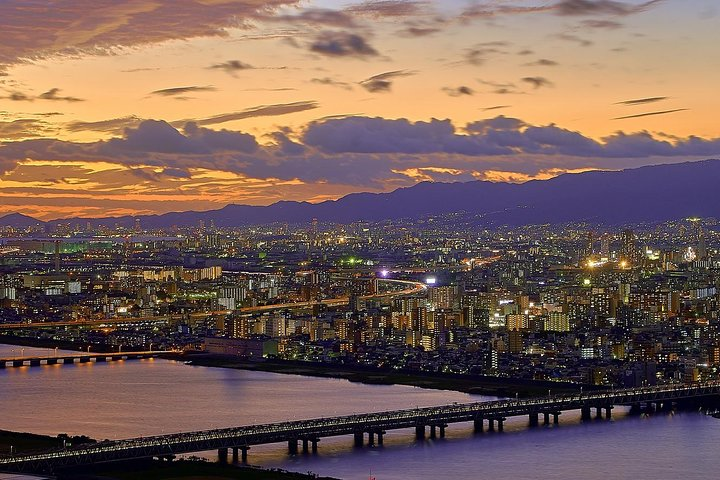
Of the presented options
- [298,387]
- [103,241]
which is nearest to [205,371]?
[298,387]

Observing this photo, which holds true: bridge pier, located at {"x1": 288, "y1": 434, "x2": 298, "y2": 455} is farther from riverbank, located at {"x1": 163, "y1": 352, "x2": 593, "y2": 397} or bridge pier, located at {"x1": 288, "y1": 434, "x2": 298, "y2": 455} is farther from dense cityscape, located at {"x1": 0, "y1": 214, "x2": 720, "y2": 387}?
dense cityscape, located at {"x1": 0, "y1": 214, "x2": 720, "y2": 387}

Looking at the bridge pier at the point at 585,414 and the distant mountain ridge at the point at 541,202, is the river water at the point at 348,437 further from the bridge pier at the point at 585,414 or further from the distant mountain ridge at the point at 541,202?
the distant mountain ridge at the point at 541,202

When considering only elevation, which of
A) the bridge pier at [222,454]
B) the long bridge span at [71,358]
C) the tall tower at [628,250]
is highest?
the tall tower at [628,250]

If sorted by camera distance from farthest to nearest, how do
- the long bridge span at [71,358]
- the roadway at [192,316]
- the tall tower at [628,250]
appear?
the tall tower at [628,250], the roadway at [192,316], the long bridge span at [71,358]

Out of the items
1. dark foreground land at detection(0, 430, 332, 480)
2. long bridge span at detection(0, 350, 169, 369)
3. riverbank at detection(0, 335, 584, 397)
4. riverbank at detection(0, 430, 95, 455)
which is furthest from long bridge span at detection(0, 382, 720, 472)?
long bridge span at detection(0, 350, 169, 369)

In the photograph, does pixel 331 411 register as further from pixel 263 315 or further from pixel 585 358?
pixel 263 315

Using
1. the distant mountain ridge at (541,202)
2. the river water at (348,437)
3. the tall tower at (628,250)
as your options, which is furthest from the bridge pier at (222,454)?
the distant mountain ridge at (541,202)
